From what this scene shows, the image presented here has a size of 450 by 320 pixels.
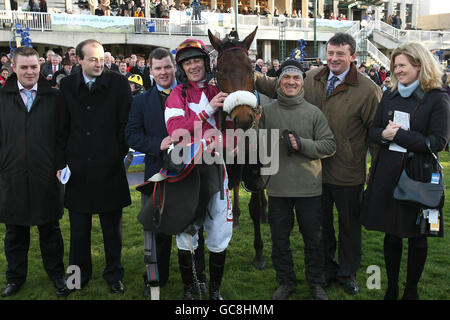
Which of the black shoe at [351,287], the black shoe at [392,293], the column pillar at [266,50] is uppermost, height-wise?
the column pillar at [266,50]

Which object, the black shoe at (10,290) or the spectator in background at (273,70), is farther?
the spectator in background at (273,70)

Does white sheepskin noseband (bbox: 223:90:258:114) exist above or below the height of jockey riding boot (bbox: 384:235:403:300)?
A: above

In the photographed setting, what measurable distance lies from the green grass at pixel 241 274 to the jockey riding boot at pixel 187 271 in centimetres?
18

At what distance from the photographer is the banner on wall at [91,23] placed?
20750mm

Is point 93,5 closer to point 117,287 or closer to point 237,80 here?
point 117,287

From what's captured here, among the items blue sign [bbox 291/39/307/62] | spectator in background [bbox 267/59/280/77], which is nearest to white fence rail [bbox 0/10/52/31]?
spectator in background [bbox 267/59/280/77]

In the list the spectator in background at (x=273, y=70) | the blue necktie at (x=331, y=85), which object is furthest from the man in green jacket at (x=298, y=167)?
the spectator in background at (x=273, y=70)

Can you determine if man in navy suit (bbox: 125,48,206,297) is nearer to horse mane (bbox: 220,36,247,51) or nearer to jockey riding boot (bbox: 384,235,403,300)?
horse mane (bbox: 220,36,247,51)

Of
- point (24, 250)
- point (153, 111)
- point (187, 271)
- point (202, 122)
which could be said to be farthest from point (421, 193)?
point (24, 250)

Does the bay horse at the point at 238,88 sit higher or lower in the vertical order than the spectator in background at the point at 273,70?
lower

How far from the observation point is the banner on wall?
20750mm

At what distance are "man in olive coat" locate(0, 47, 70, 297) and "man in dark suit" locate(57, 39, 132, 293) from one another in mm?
125

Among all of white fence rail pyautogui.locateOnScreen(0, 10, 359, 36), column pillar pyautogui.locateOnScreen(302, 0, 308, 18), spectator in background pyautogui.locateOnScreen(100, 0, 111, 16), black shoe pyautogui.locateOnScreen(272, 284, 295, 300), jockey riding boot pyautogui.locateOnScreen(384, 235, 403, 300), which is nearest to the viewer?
jockey riding boot pyautogui.locateOnScreen(384, 235, 403, 300)

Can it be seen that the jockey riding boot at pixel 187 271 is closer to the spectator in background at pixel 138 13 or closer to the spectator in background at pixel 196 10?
the spectator in background at pixel 196 10
